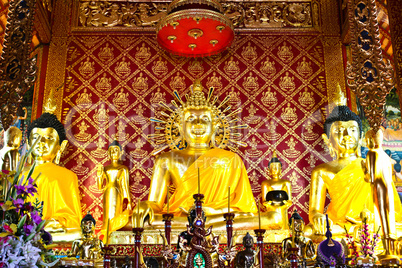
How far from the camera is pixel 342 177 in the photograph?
5.50 meters

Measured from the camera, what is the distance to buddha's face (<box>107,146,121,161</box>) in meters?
5.76

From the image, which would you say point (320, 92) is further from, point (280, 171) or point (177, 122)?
point (177, 122)

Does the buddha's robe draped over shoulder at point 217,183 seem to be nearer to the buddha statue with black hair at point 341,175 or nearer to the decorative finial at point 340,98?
the buddha statue with black hair at point 341,175

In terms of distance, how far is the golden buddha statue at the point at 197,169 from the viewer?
17.0 ft

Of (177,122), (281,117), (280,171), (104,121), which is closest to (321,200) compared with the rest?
(280,171)

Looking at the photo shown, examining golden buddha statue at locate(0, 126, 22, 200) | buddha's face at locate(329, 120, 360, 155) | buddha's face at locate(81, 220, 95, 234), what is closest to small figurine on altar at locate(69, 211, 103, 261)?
buddha's face at locate(81, 220, 95, 234)

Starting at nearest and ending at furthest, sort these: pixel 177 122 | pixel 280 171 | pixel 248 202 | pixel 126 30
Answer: pixel 248 202 < pixel 280 171 < pixel 177 122 < pixel 126 30

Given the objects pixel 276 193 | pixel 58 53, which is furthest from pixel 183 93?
pixel 276 193

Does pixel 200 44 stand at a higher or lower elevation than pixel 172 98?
higher

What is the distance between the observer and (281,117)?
6.34 metres

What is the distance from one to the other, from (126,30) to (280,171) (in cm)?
270

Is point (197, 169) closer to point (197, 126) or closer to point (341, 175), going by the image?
point (197, 126)

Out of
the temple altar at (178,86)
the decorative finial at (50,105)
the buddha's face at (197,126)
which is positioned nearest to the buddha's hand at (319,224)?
the temple altar at (178,86)

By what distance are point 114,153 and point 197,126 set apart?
987 mm
